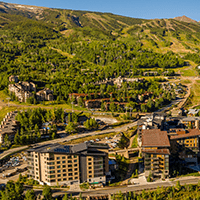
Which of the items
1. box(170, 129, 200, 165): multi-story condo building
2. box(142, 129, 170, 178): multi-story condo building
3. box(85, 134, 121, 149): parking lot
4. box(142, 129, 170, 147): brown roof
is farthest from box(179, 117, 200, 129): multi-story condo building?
box(142, 129, 170, 178): multi-story condo building

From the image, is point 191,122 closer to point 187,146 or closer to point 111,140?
point 187,146


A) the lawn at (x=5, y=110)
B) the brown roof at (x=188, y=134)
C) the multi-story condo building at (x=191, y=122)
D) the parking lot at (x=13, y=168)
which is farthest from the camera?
the lawn at (x=5, y=110)

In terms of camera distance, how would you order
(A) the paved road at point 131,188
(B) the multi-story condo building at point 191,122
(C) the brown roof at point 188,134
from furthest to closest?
(B) the multi-story condo building at point 191,122, (C) the brown roof at point 188,134, (A) the paved road at point 131,188

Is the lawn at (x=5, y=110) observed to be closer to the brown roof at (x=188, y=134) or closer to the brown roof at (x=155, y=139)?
the brown roof at (x=155, y=139)

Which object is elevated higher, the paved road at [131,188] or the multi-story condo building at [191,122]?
the multi-story condo building at [191,122]

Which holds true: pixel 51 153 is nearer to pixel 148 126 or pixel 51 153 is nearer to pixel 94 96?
pixel 148 126

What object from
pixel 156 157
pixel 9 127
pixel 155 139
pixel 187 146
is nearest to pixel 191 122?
pixel 187 146

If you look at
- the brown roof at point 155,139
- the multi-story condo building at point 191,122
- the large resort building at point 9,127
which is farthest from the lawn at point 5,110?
the multi-story condo building at point 191,122

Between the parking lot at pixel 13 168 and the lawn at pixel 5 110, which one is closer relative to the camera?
the parking lot at pixel 13 168
